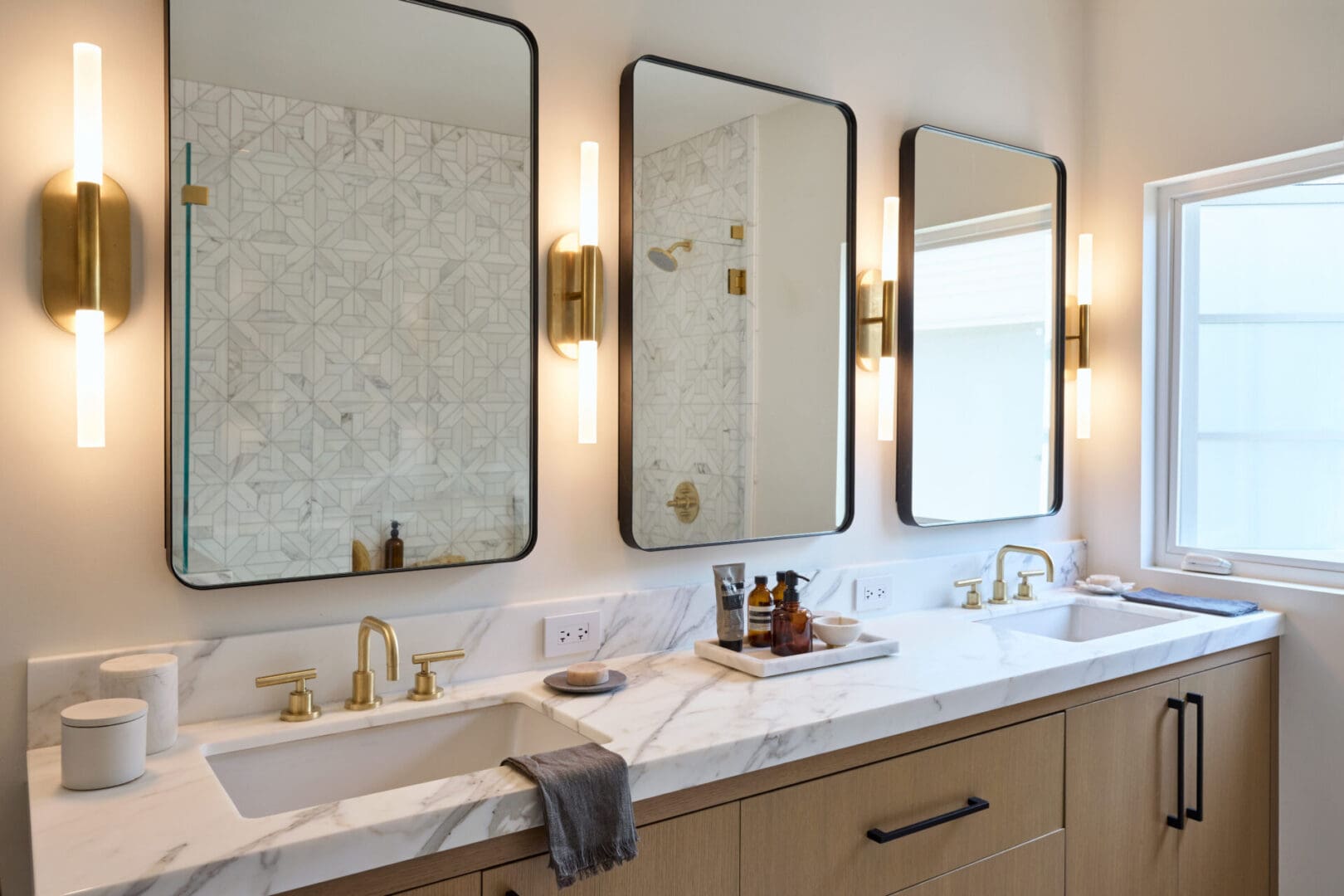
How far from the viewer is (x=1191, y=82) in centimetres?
264

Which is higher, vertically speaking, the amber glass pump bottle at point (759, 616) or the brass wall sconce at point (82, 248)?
the brass wall sconce at point (82, 248)

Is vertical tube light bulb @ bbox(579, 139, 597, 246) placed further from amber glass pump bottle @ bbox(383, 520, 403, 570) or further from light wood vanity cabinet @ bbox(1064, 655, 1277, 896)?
light wood vanity cabinet @ bbox(1064, 655, 1277, 896)

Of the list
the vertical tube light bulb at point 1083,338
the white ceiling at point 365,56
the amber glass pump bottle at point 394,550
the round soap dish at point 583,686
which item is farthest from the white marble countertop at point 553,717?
the white ceiling at point 365,56

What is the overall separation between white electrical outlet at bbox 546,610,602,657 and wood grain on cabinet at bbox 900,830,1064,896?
2.41 feet

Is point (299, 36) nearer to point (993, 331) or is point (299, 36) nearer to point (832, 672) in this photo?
point (832, 672)

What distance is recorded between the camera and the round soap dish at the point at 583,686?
5.60ft

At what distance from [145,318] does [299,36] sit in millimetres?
532

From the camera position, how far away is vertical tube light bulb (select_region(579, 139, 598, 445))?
1.90 meters

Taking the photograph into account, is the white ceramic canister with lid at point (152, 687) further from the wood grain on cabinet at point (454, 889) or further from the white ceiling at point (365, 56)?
the white ceiling at point (365, 56)

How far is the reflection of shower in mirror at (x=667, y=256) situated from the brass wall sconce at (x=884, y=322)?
21.2 inches

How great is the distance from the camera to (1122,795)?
6.84ft

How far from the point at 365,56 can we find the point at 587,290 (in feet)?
1.85

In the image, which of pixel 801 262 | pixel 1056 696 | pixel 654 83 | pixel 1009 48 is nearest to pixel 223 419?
pixel 654 83

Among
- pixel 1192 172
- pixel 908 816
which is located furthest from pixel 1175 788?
pixel 1192 172
